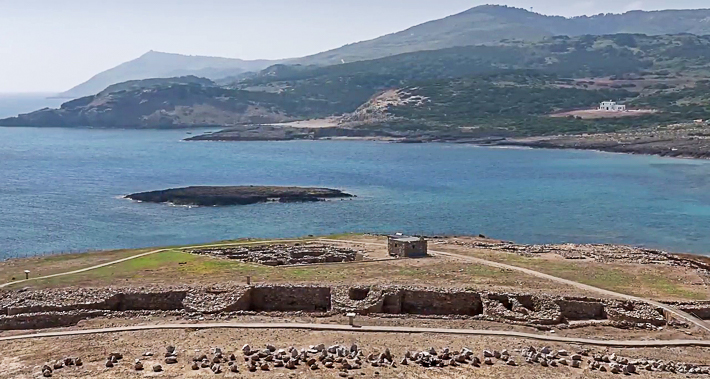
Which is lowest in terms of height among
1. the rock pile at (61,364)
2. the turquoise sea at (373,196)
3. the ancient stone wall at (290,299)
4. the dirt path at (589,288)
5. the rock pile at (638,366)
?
the turquoise sea at (373,196)

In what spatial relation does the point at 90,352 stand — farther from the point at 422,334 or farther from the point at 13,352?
the point at 422,334

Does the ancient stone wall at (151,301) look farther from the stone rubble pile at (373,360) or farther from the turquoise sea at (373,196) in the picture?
the turquoise sea at (373,196)

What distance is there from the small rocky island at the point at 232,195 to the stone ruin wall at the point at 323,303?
65742 mm

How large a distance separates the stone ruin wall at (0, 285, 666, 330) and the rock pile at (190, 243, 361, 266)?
1228 centimetres

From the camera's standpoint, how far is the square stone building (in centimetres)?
5741

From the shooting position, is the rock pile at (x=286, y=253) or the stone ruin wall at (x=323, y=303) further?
the rock pile at (x=286, y=253)

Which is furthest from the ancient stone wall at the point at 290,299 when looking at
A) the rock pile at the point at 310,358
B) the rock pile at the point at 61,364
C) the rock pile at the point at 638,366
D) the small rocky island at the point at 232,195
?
the small rocky island at the point at 232,195

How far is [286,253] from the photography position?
57812 millimetres

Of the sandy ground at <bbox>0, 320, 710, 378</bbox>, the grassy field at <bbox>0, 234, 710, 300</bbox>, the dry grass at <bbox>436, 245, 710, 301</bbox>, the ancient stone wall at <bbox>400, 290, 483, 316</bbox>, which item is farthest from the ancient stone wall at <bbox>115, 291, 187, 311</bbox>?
the dry grass at <bbox>436, 245, 710, 301</bbox>

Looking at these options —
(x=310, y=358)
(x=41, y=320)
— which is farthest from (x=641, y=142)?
(x=41, y=320)

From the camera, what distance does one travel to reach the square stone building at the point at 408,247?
57.4 m

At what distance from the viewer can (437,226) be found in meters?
91.8

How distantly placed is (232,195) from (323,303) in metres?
71.3

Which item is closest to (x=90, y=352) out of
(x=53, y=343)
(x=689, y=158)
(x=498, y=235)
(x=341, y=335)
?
(x=53, y=343)
